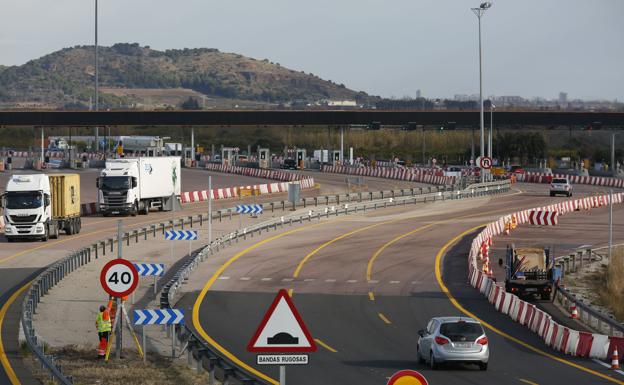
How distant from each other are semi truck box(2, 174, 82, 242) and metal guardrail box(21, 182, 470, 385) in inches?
148

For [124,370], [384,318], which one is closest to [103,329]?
[124,370]

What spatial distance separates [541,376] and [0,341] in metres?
13.8

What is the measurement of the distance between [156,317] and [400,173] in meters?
99.6

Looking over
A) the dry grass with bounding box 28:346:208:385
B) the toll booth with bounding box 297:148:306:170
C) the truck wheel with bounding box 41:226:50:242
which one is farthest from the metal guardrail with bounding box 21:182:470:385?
the toll booth with bounding box 297:148:306:170

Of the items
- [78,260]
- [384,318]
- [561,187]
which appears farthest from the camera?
[561,187]

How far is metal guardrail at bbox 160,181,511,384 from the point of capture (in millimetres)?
24328

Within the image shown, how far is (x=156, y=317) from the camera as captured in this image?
27.6 m

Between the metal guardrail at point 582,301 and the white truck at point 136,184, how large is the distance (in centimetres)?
2405

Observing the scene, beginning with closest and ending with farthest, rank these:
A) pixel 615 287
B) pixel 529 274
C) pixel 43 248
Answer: pixel 529 274 → pixel 615 287 → pixel 43 248

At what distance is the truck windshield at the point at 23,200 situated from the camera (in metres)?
58.1

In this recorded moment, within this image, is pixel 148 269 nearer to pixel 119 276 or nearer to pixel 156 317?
pixel 156 317

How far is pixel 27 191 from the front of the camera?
2292 inches

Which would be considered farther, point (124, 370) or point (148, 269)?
point (148, 269)

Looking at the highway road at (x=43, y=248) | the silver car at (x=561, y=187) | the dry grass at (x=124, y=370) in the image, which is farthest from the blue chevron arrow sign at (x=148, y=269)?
the silver car at (x=561, y=187)
